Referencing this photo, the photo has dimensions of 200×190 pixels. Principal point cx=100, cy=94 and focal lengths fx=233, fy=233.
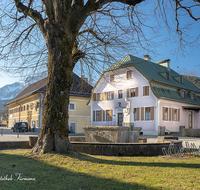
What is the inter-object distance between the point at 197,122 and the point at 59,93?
106ft

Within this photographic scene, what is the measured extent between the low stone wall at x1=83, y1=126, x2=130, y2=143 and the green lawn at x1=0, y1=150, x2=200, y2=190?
471 centimetres

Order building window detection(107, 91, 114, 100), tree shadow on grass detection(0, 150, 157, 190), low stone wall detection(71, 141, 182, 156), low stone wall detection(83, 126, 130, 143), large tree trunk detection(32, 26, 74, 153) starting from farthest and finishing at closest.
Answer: building window detection(107, 91, 114, 100) < low stone wall detection(83, 126, 130, 143) < low stone wall detection(71, 141, 182, 156) < large tree trunk detection(32, 26, 74, 153) < tree shadow on grass detection(0, 150, 157, 190)

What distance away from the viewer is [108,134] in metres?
11.0

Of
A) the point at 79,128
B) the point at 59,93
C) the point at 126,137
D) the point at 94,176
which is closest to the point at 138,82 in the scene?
the point at 79,128

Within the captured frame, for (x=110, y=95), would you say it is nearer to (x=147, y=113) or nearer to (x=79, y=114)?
(x=79, y=114)

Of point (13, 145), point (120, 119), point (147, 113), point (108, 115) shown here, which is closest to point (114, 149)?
point (13, 145)

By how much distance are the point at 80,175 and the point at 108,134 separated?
6332mm

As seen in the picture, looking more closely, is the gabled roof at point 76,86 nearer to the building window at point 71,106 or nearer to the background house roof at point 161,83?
the building window at point 71,106

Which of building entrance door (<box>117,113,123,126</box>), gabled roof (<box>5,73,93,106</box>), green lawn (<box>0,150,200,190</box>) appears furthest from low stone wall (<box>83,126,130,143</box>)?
building entrance door (<box>117,113,123,126</box>)

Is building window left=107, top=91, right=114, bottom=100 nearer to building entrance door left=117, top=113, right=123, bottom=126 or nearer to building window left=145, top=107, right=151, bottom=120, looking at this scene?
building entrance door left=117, top=113, right=123, bottom=126

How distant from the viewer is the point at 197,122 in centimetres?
3456

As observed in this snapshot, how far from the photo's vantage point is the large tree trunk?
6633 millimetres

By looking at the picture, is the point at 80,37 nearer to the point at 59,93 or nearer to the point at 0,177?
the point at 59,93

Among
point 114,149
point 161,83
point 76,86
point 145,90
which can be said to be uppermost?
point 161,83
